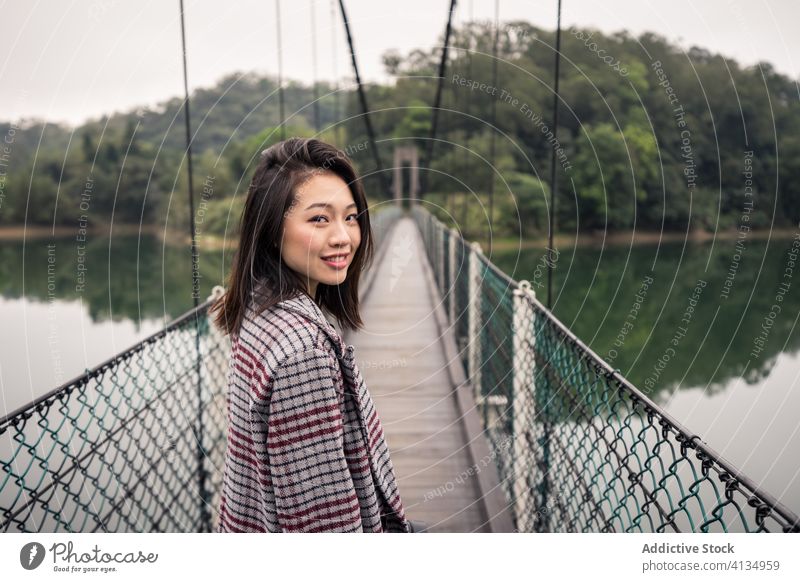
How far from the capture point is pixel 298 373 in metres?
0.60

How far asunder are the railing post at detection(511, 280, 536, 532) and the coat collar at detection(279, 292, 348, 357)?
3.38 ft

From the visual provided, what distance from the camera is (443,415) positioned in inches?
91.5

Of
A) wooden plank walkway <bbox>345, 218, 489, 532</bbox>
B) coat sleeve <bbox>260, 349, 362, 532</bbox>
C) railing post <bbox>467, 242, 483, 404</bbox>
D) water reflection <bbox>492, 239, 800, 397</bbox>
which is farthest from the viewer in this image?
water reflection <bbox>492, 239, 800, 397</bbox>

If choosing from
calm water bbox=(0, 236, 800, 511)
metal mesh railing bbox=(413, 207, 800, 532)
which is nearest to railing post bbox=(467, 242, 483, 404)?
metal mesh railing bbox=(413, 207, 800, 532)

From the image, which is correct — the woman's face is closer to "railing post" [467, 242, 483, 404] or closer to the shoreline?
"railing post" [467, 242, 483, 404]

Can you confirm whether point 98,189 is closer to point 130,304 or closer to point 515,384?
point 130,304

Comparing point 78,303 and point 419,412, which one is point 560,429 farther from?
point 78,303

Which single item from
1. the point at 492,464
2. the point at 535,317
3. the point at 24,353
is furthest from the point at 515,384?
the point at 24,353

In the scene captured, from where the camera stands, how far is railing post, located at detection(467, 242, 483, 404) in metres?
2.69

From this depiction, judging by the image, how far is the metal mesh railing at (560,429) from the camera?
708mm

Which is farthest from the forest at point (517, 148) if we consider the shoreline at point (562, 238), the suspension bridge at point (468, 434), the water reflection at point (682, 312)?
the suspension bridge at point (468, 434)

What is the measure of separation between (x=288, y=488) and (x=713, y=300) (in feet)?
49.1

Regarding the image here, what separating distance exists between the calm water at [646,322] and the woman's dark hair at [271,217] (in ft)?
4.05
